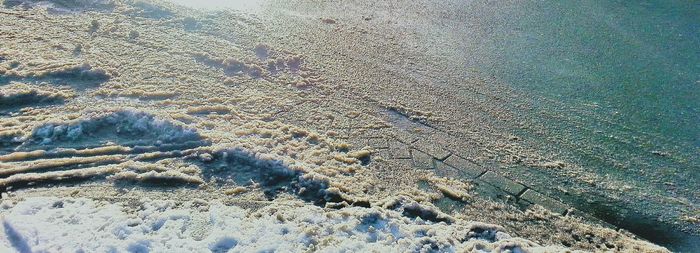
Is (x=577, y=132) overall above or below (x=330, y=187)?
above

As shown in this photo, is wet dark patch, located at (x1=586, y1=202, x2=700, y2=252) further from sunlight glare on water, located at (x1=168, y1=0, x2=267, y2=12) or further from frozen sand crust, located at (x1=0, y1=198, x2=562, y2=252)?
sunlight glare on water, located at (x1=168, y1=0, x2=267, y2=12)

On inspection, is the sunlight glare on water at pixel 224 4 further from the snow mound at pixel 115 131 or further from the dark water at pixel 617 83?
the dark water at pixel 617 83

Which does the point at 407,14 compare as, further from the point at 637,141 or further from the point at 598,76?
the point at 637,141

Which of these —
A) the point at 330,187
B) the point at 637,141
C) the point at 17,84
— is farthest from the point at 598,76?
the point at 17,84

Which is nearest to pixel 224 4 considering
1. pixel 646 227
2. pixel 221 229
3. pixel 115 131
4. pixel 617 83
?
pixel 115 131

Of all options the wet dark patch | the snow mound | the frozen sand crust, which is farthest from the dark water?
the snow mound

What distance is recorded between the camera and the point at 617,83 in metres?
6.48

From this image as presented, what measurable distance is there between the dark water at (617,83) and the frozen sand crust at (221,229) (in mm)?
1720

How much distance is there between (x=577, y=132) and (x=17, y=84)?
245 inches

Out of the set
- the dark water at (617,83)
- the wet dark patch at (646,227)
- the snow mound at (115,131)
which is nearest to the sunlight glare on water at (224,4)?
the snow mound at (115,131)

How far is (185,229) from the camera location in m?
4.00

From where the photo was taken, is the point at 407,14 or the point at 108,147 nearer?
the point at 108,147

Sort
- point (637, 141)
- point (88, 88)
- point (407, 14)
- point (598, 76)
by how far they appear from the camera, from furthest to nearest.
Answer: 1. point (407, 14)
2. point (598, 76)
3. point (88, 88)
4. point (637, 141)

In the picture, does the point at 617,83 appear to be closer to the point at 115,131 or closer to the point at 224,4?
the point at 115,131
